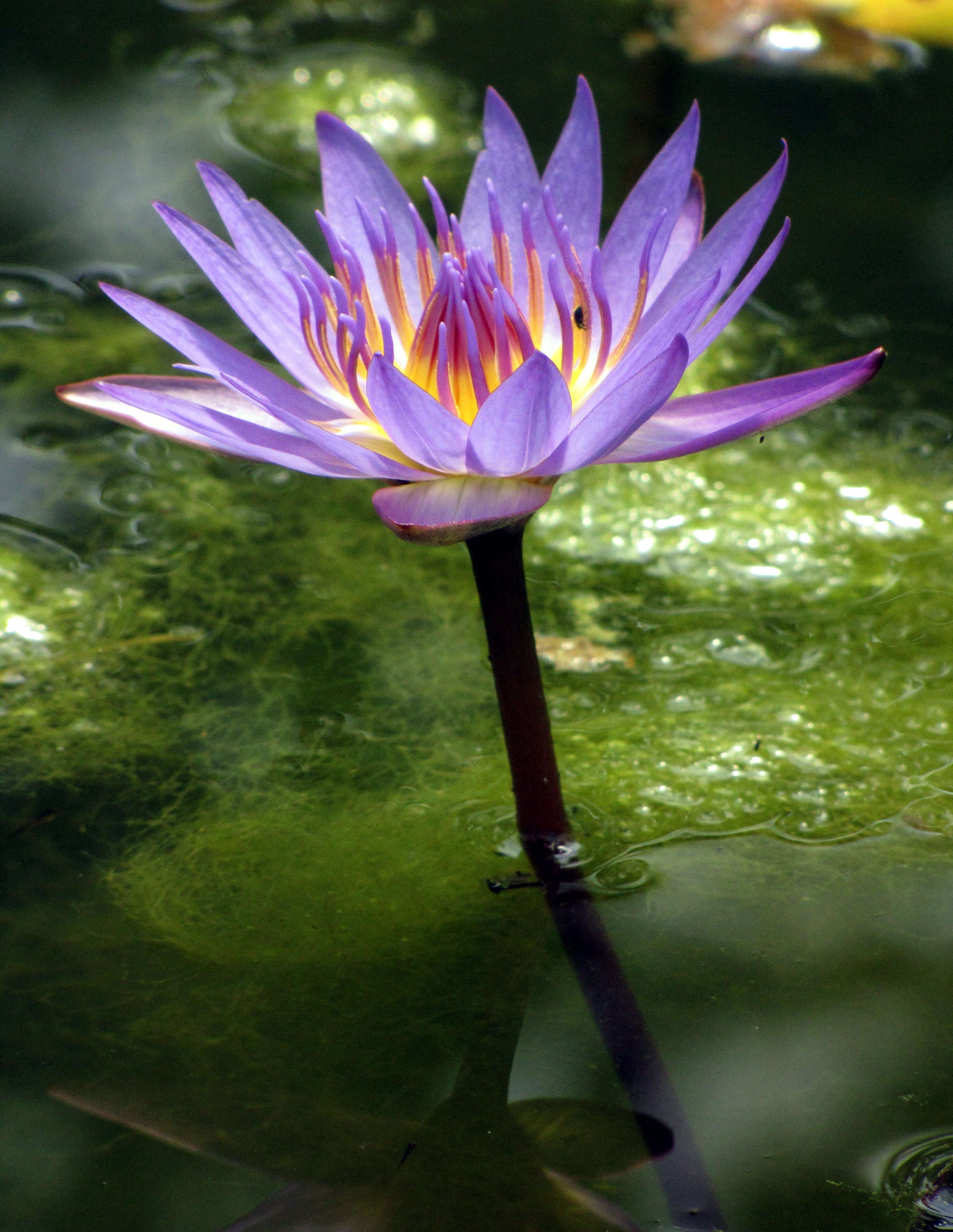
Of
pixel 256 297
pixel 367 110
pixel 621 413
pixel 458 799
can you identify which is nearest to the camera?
pixel 621 413

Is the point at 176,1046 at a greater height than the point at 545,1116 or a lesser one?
greater

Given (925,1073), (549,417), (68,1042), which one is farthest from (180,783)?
(925,1073)

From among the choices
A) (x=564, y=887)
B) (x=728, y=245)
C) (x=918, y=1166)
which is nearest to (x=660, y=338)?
(x=728, y=245)

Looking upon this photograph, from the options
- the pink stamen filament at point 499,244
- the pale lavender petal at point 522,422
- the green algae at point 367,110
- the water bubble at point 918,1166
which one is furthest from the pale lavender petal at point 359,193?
the green algae at point 367,110

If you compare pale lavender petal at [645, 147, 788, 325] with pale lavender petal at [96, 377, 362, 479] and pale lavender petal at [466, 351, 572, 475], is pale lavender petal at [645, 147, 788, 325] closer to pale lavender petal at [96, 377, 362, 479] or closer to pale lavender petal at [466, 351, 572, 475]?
pale lavender petal at [466, 351, 572, 475]

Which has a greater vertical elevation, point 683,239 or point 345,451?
point 683,239

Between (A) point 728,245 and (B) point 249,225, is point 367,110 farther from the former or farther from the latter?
(A) point 728,245

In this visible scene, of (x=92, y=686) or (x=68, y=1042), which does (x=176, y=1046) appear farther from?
(x=92, y=686)

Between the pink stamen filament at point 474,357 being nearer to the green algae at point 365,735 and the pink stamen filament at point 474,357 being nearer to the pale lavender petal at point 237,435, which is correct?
the pale lavender petal at point 237,435
